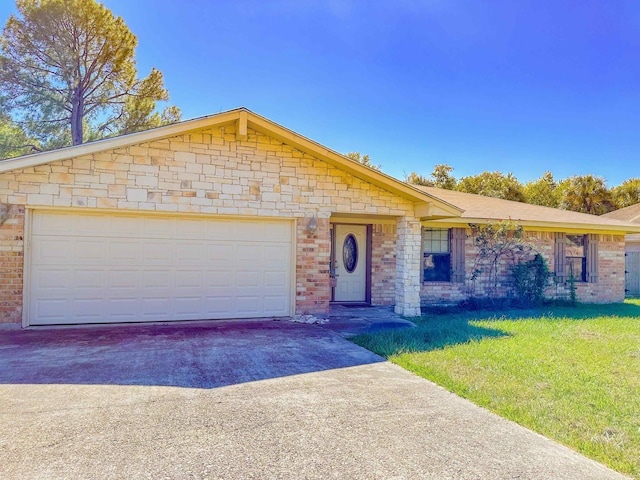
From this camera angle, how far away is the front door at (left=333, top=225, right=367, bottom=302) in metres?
12.2

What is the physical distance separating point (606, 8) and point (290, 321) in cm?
1153

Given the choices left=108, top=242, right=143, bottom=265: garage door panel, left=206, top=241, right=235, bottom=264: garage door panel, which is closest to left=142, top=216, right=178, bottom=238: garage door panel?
left=108, top=242, right=143, bottom=265: garage door panel

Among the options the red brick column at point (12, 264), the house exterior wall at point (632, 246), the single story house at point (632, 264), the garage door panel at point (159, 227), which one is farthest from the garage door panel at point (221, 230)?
the house exterior wall at point (632, 246)

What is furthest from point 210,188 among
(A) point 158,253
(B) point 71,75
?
(B) point 71,75

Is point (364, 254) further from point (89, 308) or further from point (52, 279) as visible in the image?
point (52, 279)

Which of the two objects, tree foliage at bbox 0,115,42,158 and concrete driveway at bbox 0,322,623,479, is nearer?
concrete driveway at bbox 0,322,623,479

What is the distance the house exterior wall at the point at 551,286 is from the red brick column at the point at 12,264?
950 cm

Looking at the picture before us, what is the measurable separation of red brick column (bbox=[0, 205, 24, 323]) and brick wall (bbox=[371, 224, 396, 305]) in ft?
26.7

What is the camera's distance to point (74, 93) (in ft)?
59.0

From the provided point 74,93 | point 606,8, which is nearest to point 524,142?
point 606,8

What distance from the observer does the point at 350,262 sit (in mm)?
12328

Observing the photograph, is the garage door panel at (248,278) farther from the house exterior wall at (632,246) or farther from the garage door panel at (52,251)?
the house exterior wall at (632,246)

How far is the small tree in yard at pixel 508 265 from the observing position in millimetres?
12430

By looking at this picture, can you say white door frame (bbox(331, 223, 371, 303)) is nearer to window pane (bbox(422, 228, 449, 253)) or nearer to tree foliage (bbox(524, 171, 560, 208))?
window pane (bbox(422, 228, 449, 253))
